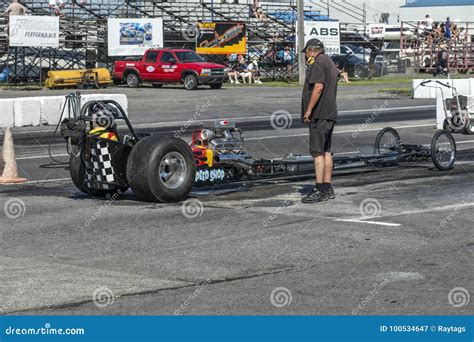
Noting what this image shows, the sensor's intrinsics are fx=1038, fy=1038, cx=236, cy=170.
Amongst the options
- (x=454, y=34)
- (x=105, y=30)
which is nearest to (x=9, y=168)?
(x=105, y=30)

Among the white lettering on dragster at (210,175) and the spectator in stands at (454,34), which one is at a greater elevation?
the spectator in stands at (454,34)

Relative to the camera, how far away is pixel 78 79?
3822 cm

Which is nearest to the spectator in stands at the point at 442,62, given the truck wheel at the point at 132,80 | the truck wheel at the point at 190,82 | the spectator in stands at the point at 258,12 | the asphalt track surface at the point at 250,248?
the spectator in stands at the point at 258,12

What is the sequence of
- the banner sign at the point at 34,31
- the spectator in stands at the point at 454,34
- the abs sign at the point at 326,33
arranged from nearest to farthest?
the banner sign at the point at 34,31, the abs sign at the point at 326,33, the spectator in stands at the point at 454,34

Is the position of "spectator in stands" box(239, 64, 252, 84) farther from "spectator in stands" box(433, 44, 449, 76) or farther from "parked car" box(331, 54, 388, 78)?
"spectator in stands" box(433, 44, 449, 76)

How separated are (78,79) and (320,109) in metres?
27.0

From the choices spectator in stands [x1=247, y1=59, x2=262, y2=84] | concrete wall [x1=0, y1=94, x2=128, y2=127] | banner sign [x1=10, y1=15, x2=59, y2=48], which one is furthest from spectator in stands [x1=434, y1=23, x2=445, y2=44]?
concrete wall [x1=0, y1=94, x2=128, y2=127]

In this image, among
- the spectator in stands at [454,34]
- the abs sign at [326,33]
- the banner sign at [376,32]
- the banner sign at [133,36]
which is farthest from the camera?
the banner sign at [376,32]

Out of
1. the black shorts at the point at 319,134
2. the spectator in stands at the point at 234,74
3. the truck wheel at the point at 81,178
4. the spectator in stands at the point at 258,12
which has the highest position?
the spectator in stands at the point at 258,12

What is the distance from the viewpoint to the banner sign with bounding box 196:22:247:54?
146 ft

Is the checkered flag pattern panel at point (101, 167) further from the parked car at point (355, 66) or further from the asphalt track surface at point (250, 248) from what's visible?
the parked car at point (355, 66)

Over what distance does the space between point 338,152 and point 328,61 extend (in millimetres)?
6164

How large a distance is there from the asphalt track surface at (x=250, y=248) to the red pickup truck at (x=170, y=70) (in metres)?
24.1

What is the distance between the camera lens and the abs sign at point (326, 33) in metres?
45.2
